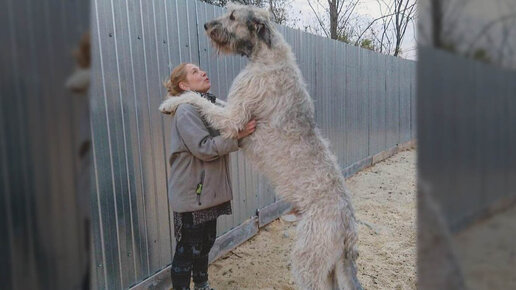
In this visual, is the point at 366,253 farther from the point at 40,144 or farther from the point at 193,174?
the point at 40,144

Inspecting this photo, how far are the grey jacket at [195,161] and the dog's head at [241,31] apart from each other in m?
0.67

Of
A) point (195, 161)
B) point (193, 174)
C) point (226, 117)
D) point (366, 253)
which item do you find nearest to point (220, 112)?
point (226, 117)

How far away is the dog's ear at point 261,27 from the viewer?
3.30 m

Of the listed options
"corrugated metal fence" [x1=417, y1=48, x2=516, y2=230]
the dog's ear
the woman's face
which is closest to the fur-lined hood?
the woman's face

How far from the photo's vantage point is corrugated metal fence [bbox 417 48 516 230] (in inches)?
33.8

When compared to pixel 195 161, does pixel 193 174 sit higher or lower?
lower

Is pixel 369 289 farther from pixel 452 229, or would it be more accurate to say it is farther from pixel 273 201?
pixel 452 229

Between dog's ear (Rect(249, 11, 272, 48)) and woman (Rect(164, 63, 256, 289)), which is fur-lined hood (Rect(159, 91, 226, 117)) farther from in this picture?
dog's ear (Rect(249, 11, 272, 48))

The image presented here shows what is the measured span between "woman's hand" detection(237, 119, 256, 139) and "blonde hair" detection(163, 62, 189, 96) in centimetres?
76

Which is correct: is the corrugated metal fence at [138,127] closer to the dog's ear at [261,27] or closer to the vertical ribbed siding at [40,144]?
the dog's ear at [261,27]

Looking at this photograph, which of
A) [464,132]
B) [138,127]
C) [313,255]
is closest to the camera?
[464,132]

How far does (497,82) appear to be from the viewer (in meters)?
0.87

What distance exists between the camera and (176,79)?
342 centimetres

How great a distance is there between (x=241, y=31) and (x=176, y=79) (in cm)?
72
